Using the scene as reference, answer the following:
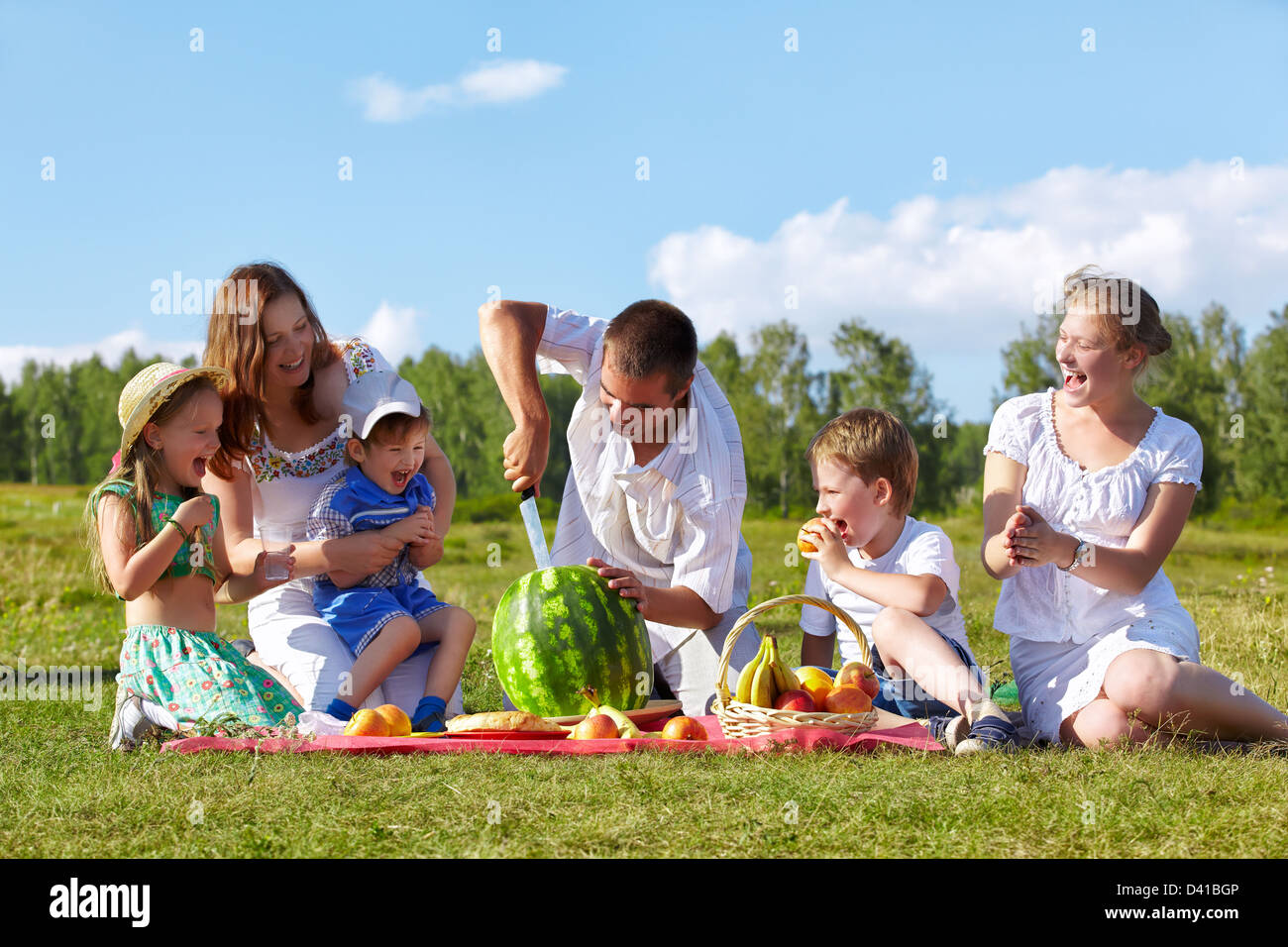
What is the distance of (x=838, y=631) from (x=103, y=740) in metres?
3.88

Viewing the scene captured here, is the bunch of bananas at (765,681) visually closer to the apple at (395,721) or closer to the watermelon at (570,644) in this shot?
the watermelon at (570,644)

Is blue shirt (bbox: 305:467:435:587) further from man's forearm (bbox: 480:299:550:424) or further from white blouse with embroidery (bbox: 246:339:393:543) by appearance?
man's forearm (bbox: 480:299:550:424)

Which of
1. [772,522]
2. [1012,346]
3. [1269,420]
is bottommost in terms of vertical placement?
[772,522]

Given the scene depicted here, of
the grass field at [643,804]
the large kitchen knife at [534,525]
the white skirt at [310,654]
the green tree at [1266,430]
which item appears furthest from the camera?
the green tree at [1266,430]

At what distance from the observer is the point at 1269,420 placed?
157ft

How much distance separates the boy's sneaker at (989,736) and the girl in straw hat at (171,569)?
317 cm

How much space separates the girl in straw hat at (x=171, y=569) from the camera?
17.4ft

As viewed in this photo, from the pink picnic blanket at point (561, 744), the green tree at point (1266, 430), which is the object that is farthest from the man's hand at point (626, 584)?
the green tree at point (1266, 430)

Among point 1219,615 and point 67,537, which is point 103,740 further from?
point 67,537

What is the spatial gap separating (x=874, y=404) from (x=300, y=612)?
142ft

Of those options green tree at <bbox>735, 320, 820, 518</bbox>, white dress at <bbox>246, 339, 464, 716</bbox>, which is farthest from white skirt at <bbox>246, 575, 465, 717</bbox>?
green tree at <bbox>735, 320, 820, 518</bbox>

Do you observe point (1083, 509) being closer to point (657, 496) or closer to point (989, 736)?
point (989, 736)

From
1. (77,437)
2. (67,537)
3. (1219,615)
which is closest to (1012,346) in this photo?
(67,537)

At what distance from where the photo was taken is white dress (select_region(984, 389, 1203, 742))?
5.04 m
